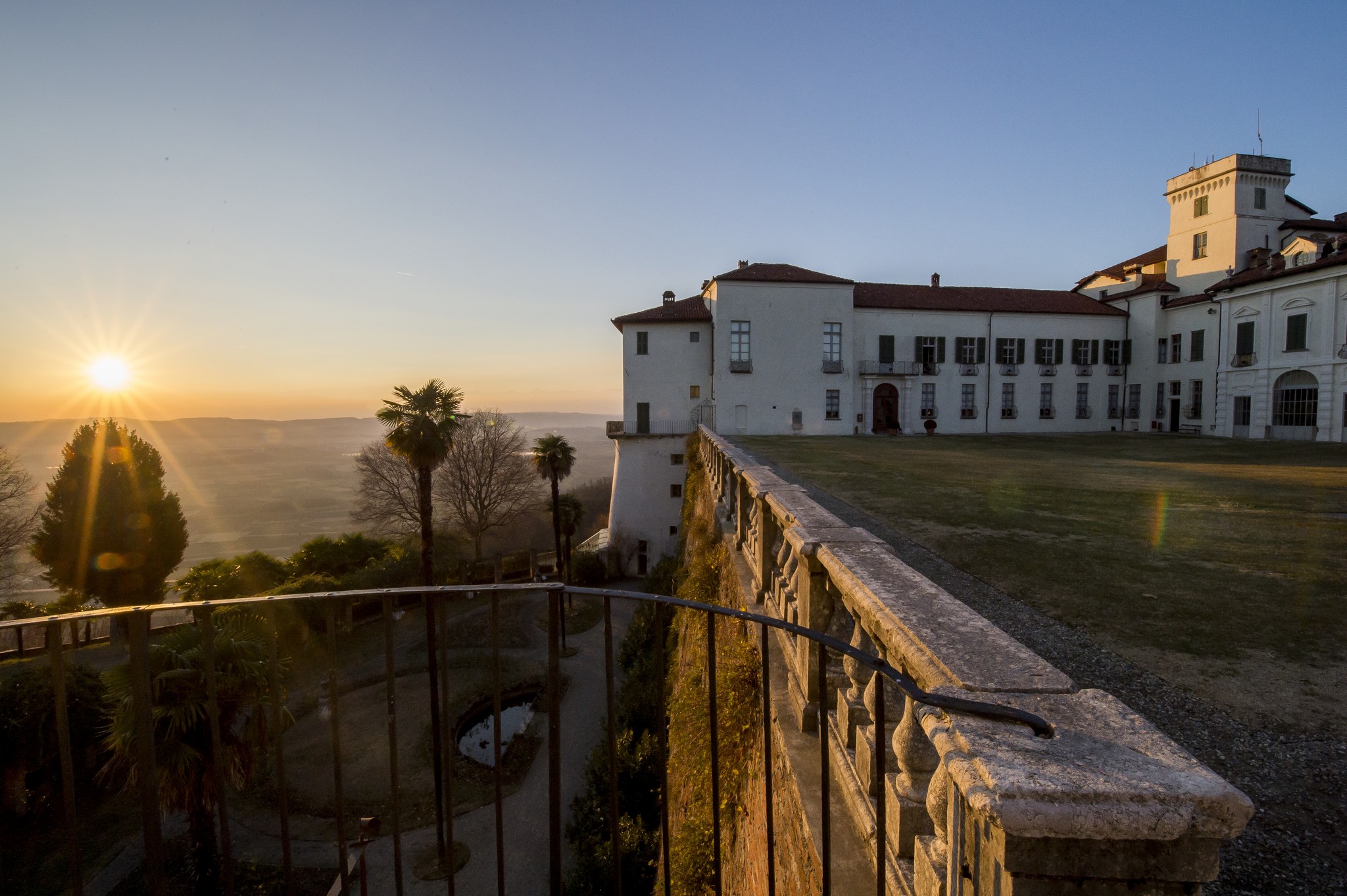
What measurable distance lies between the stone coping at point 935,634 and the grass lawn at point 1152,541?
1756 millimetres

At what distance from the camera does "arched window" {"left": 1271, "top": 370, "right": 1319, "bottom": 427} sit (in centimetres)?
2536

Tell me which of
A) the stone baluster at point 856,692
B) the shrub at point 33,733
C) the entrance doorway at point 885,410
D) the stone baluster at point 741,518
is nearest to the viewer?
the stone baluster at point 856,692

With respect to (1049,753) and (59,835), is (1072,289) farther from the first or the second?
(59,835)

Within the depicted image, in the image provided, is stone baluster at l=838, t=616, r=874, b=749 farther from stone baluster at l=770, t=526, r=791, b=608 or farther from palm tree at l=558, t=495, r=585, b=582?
palm tree at l=558, t=495, r=585, b=582

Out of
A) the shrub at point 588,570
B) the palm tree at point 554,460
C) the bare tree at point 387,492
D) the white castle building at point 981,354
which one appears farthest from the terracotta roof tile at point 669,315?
the bare tree at point 387,492

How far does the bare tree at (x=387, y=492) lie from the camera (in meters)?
38.0

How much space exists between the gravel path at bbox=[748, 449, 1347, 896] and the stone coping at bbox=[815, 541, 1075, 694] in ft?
2.34

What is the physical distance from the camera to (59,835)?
1184 cm

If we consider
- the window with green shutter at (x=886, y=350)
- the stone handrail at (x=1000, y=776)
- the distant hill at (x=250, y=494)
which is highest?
the window with green shutter at (x=886, y=350)

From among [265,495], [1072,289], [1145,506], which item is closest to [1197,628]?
[1145,506]

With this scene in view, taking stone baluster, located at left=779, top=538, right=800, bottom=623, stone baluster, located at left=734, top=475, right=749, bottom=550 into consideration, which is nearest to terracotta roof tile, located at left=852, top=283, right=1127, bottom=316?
stone baluster, located at left=734, top=475, right=749, bottom=550

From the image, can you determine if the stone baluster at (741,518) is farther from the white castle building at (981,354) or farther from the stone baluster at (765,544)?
the white castle building at (981,354)

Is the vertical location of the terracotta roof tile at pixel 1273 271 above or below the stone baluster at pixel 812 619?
above

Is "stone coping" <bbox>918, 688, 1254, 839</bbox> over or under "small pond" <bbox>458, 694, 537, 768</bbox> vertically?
over
